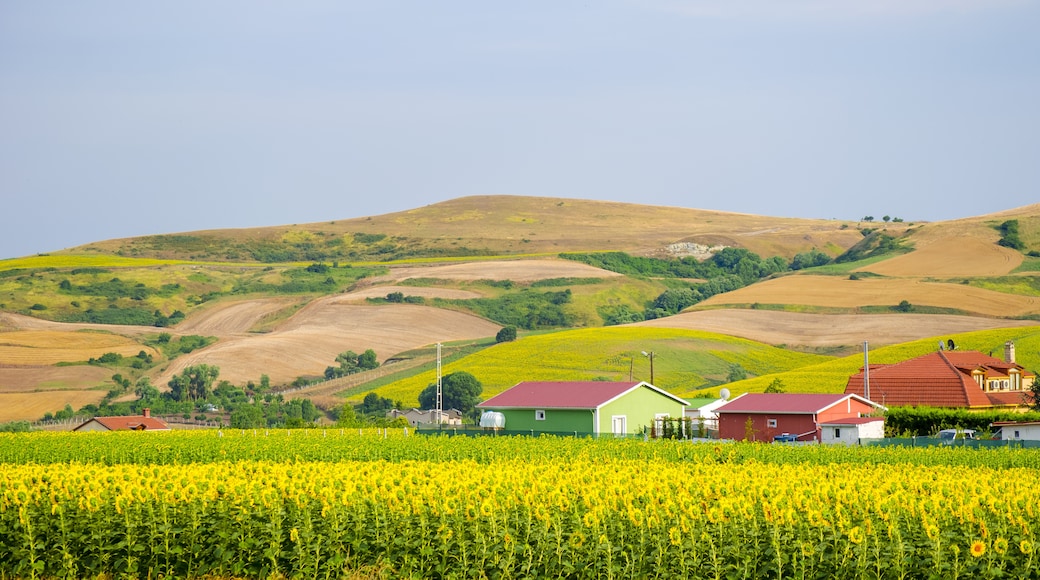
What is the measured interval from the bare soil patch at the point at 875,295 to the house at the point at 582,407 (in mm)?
81185

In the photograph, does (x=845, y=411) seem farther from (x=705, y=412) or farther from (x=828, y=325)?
(x=828, y=325)

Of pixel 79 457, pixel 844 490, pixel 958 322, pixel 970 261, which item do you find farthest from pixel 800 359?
pixel 844 490

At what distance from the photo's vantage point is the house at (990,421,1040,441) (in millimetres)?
52906

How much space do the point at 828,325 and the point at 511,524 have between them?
123521 mm

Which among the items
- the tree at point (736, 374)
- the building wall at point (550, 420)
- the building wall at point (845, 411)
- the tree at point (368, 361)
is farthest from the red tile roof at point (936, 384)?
the tree at point (368, 361)

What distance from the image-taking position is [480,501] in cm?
1989

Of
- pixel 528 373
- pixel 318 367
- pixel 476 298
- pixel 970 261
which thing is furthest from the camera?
pixel 476 298

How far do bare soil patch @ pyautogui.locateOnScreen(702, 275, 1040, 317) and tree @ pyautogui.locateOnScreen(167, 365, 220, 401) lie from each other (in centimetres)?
6370

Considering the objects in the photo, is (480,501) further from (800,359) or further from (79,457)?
(800,359)

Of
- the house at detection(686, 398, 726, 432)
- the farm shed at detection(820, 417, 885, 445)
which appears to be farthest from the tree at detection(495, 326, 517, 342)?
the farm shed at detection(820, 417, 885, 445)

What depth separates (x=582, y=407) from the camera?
60.1 m

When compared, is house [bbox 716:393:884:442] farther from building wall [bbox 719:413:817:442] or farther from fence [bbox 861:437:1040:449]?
fence [bbox 861:437:1040:449]

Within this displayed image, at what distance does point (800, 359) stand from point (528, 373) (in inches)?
1057

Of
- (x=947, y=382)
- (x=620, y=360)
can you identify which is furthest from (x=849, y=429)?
(x=620, y=360)
